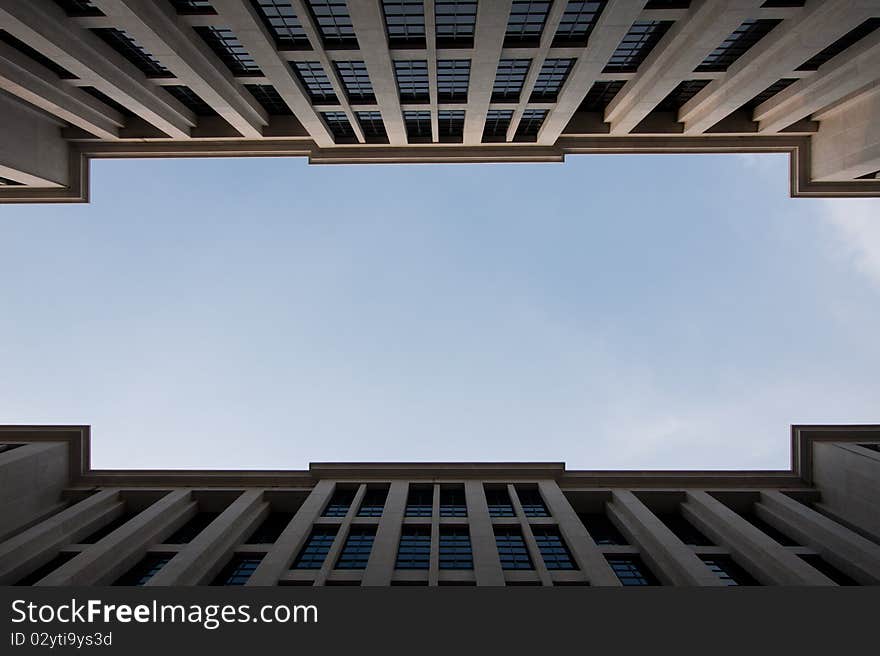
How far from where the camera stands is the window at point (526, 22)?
814 inches

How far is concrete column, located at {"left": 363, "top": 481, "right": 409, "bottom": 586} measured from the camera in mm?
21344

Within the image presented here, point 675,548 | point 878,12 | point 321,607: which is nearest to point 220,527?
point 321,607

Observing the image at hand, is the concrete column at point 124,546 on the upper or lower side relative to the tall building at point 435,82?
lower

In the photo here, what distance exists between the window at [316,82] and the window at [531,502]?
24.8 metres

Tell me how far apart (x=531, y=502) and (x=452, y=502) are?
465 cm

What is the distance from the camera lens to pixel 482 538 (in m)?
24.2

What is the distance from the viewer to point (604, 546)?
26.0m

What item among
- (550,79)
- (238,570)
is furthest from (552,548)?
(550,79)

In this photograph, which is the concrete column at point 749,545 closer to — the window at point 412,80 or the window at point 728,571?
the window at point 728,571

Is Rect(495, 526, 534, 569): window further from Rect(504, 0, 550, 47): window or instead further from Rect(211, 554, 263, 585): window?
Rect(504, 0, 550, 47): window

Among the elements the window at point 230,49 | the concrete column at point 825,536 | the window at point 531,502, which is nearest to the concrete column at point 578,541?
the window at point 531,502

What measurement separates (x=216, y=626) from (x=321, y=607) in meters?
1.86

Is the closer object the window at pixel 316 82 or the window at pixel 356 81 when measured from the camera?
the window at pixel 316 82

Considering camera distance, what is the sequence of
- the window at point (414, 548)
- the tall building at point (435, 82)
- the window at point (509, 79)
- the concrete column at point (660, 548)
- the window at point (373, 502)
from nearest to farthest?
the tall building at point (435, 82) → the concrete column at point (660, 548) → the window at point (414, 548) → the window at point (509, 79) → the window at point (373, 502)
